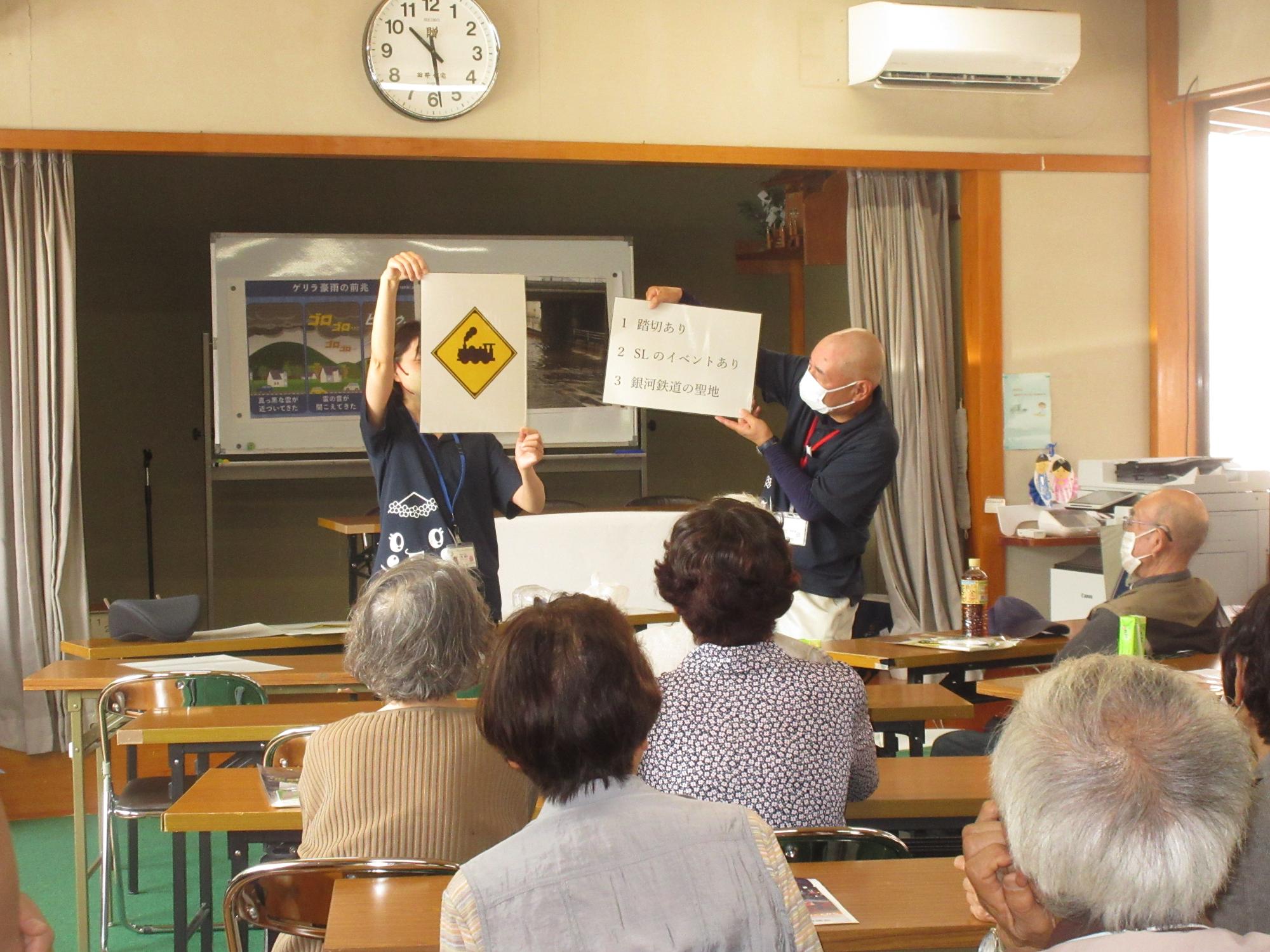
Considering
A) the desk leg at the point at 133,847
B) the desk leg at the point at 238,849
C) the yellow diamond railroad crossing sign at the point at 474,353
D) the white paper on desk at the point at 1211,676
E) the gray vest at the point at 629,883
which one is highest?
the yellow diamond railroad crossing sign at the point at 474,353

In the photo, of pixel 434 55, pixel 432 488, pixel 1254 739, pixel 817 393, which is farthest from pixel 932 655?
pixel 434 55

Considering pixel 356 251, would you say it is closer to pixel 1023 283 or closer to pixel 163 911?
pixel 1023 283

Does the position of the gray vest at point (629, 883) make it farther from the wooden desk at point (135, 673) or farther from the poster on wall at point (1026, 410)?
the poster on wall at point (1026, 410)

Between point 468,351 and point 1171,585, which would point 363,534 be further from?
point 1171,585

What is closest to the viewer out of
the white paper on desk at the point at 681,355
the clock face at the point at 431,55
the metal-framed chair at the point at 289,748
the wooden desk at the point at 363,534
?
the metal-framed chair at the point at 289,748

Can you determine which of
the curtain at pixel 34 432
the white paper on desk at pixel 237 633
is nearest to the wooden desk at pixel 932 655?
the white paper on desk at pixel 237 633

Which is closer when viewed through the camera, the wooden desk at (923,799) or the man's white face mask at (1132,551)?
the wooden desk at (923,799)

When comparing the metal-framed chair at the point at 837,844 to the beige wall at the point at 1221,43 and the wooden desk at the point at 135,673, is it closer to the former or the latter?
the wooden desk at the point at 135,673

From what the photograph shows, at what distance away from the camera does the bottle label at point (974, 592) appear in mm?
3986

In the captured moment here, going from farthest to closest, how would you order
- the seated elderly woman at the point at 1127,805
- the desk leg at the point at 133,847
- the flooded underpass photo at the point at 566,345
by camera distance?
Result: the flooded underpass photo at the point at 566,345, the desk leg at the point at 133,847, the seated elderly woman at the point at 1127,805

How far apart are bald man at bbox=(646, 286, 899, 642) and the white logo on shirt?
0.88 meters

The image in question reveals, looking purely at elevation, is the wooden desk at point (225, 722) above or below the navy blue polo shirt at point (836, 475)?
below

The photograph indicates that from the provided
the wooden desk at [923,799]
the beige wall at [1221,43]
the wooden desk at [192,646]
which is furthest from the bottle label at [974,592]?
the beige wall at [1221,43]

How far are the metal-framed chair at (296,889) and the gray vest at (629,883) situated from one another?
42cm
